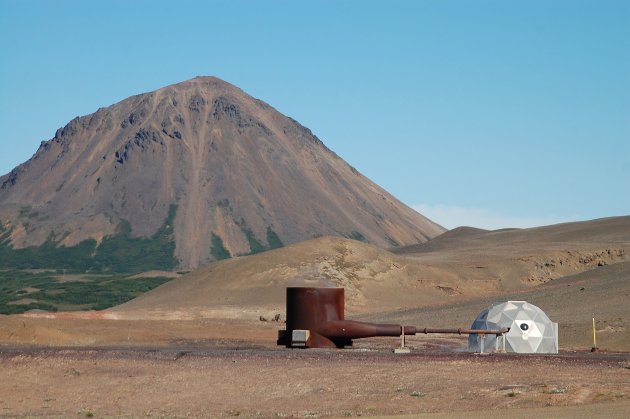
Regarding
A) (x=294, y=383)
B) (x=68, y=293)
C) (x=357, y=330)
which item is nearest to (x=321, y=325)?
(x=357, y=330)

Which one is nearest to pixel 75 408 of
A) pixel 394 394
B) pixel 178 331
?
pixel 394 394

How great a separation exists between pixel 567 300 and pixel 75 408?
131ft

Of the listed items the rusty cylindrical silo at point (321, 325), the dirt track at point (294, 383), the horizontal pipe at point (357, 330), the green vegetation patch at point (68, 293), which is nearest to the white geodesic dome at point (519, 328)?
the horizontal pipe at point (357, 330)

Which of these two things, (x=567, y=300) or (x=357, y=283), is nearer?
(x=567, y=300)

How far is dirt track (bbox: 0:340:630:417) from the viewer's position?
27.2 m

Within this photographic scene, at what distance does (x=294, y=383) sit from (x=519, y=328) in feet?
44.4

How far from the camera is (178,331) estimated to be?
55.3m

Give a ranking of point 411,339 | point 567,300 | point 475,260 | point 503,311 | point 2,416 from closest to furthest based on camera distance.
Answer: point 2,416
point 503,311
point 411,339
point 567,300
point 475,260

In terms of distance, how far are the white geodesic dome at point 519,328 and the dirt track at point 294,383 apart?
13.5 feet

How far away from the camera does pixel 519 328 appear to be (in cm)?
4241

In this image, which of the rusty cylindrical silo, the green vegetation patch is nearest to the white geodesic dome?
the rusty cylindrical silo

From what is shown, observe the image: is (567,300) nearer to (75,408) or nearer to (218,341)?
(218,341)

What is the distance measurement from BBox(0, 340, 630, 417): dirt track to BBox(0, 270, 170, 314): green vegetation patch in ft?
234

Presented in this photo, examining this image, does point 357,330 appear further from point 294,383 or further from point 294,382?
point 294,383
